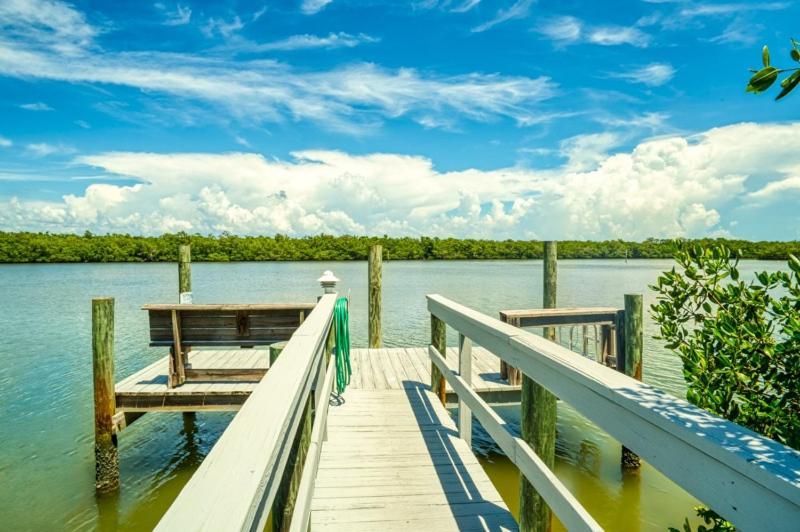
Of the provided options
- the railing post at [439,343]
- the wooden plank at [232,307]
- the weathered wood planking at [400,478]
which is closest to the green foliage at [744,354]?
the weathered wood planking at [400,478]

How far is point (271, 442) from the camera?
1.10 metres

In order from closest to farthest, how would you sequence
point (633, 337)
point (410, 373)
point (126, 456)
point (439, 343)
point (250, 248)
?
point (439, 343)
point (633, 337)
point (410, 373)
point (126, 456)
point (250, 248)

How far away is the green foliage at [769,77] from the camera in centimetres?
116

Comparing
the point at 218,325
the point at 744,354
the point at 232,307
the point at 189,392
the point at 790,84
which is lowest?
the point at 189,392

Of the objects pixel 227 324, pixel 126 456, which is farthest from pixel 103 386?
pixel 126 456

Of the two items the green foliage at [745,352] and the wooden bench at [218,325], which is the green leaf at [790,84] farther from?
the wooden bench at [218,325]

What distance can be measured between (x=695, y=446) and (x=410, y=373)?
19.1 ft

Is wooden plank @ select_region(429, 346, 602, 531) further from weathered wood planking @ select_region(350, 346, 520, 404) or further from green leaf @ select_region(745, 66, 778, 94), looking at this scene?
weathered wood planking @ select_region(350, 346, 520, 404)

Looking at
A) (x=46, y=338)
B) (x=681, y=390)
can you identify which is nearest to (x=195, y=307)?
(x=681, y=390)

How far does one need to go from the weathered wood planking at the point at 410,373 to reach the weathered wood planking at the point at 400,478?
4.04ft

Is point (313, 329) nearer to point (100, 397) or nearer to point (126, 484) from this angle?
point (100, 397)

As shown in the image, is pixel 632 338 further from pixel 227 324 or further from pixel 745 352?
pixel 227 324

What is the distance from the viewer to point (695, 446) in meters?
1.11

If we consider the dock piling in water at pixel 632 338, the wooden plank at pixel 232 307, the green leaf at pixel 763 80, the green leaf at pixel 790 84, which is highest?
the green leaf at pixel 763 80
